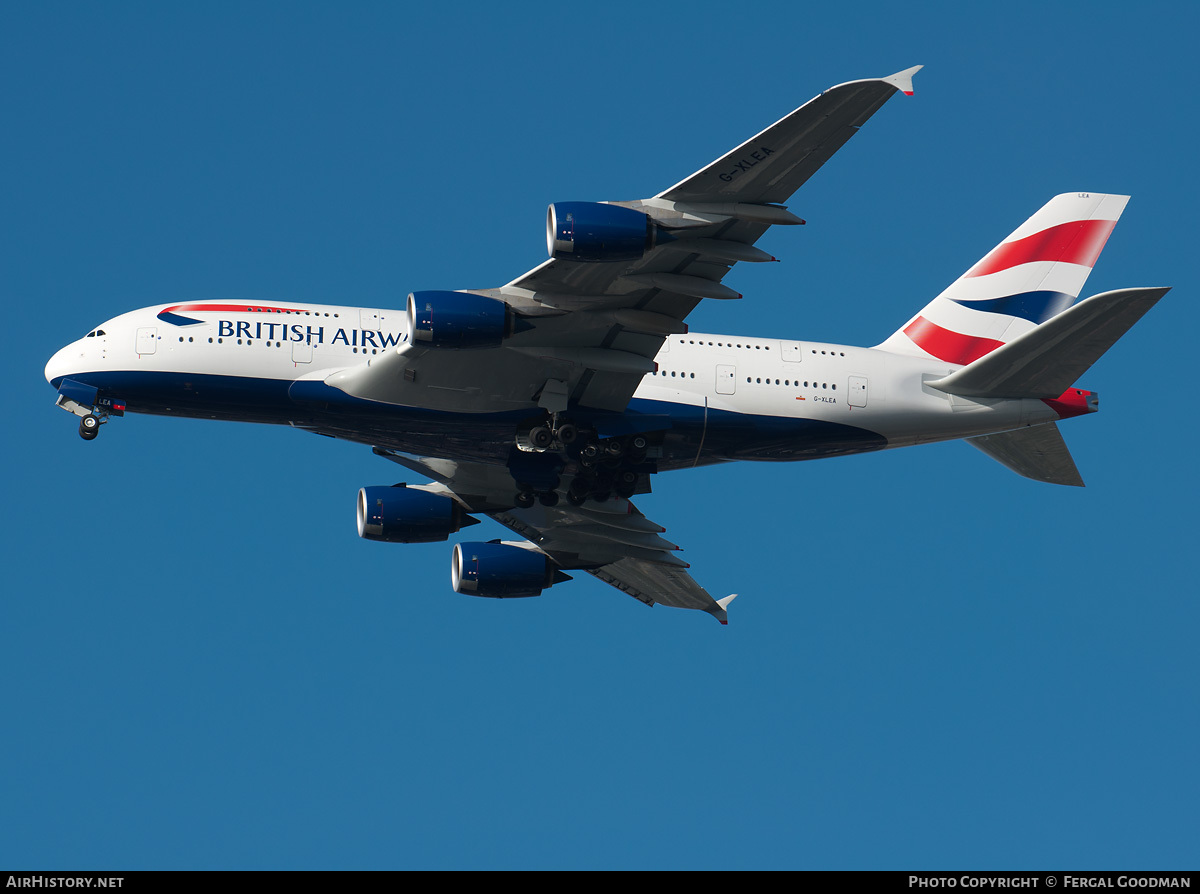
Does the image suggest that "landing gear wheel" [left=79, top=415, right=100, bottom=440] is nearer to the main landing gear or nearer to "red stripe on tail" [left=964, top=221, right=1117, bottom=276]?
the main landing gear

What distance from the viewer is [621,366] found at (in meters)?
37.2

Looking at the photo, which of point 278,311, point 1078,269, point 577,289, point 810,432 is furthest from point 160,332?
point 1078,269

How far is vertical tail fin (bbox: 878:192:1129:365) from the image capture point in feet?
143

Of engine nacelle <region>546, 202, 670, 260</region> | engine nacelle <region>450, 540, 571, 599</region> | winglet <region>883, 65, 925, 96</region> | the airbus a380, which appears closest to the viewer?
A: winglet <region>883, 65, 925, 96</region>

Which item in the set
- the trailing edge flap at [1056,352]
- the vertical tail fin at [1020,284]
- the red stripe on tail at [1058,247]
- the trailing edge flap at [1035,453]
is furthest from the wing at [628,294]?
the red stripe on tail at [1058,247]

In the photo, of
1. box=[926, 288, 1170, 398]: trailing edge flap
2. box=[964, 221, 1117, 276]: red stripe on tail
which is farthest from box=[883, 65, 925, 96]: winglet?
box=[964, 221, 1117, 276]: red stripe on tail

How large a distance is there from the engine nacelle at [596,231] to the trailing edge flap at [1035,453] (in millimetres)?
14313

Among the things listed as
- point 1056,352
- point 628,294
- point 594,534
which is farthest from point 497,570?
point 1056,352

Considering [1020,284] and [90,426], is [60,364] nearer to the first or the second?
[90,426]

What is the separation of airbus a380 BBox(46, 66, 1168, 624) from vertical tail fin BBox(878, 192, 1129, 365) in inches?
2.8

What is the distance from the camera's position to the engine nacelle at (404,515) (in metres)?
43.7

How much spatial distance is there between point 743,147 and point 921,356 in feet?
44.5

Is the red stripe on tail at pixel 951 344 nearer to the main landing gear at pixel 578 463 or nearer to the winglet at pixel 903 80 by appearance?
the main landing gear at pixel 578 463

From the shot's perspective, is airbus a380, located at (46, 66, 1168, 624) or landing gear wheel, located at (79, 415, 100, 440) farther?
landing gear wheel, located at (79, 415, 100, 440)
